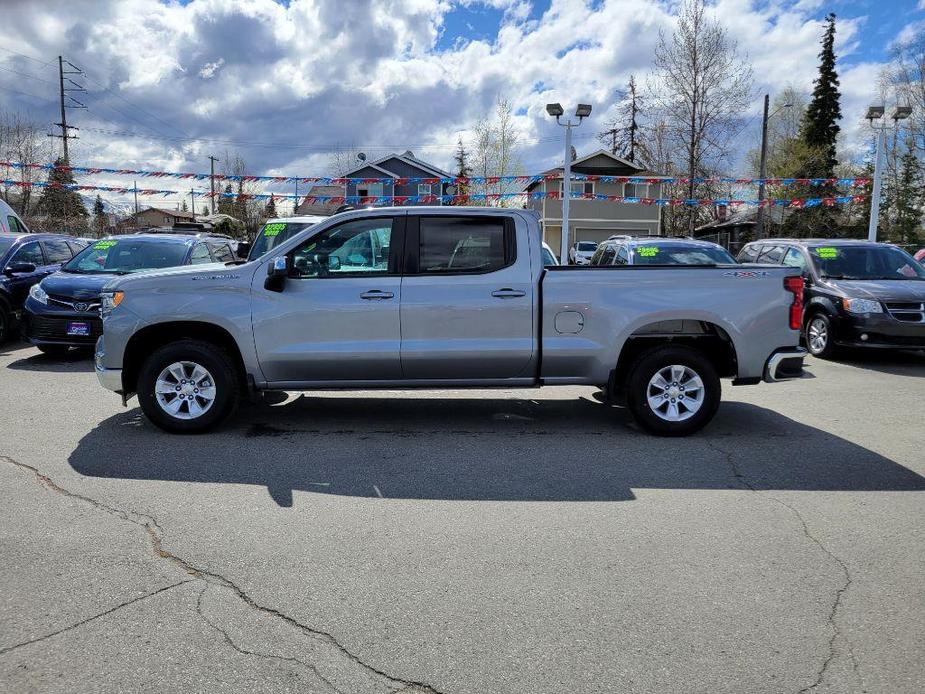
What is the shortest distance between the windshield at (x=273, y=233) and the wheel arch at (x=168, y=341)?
5343 millimetres

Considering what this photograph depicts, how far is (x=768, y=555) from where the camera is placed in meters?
3.98

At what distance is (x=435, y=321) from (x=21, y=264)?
9.03m

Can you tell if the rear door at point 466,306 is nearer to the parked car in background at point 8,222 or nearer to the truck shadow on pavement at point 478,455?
the truck shadow on pavement at point 478,455

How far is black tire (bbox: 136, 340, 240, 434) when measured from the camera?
6219mm

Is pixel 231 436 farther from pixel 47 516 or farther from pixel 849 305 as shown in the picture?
pixel 849 305

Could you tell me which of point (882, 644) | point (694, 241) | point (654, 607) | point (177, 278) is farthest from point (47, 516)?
point (694, 241)

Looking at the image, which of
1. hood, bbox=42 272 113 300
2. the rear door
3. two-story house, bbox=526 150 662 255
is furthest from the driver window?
two-story house, bbox=526 150 662 255

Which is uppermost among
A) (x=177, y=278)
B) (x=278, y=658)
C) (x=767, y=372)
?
(x=177, y=278)

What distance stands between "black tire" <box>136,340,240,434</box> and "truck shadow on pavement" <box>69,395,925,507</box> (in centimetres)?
14

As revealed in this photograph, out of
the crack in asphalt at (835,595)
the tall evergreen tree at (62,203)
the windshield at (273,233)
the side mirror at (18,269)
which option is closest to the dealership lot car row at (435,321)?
the crack in asphalt at (835,595)

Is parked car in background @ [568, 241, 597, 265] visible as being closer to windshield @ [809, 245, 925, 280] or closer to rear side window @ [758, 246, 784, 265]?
rear side window @ [758, 246, 784, 265]

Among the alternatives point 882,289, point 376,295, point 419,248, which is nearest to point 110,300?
point 376,295

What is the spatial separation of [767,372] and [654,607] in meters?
3.63

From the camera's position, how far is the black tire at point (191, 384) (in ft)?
20.4
